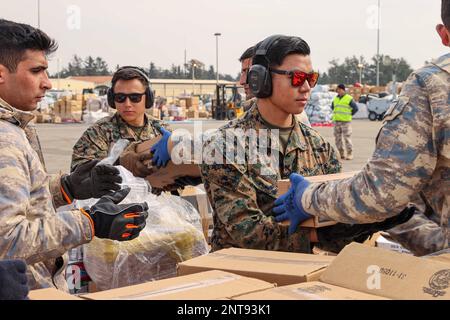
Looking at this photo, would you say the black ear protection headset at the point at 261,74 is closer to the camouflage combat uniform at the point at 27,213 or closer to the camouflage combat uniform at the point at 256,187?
the camouflage combat uniform at the point at 256,187

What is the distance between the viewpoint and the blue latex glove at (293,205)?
7.42 feet

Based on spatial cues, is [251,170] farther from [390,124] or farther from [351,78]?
[351,78]

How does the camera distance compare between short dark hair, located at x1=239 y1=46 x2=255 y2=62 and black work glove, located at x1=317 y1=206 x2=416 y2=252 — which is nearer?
black work glove, located at x1=317 y1=206 x2=416 y2=252

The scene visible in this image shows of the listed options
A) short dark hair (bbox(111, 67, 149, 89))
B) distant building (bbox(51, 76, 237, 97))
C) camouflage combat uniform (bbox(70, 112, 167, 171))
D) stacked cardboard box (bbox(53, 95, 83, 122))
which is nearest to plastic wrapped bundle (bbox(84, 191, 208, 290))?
camouflage combat uniform (bbox(70, 112, 167, 171))

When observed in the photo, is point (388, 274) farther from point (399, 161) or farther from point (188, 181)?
point (188, 181)

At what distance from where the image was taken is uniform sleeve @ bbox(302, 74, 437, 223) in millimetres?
1862

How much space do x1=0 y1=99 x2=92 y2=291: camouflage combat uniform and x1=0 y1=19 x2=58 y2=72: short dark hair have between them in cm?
20

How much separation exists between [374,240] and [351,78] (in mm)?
75082

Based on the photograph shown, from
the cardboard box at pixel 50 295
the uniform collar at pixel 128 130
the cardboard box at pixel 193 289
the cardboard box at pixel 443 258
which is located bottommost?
the cardboard box at pixel 193 289

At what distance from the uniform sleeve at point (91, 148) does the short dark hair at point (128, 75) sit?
0.49 meters

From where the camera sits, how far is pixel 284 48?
306 centimetres

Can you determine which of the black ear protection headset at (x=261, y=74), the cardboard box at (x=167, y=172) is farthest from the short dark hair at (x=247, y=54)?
the black ear protection headset at (x=261, y=74)

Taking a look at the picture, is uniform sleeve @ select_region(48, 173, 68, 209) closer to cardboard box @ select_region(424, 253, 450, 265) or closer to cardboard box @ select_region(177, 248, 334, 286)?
cardboard box @ select_region(177, 248, 334, 286)

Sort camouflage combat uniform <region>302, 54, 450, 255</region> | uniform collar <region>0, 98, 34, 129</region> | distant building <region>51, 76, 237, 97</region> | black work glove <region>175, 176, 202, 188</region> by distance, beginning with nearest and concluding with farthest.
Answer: camouflage combat uniform <region>302, 54, 450, 255</region>
uniform collar <region>0, 98, 34, 129</region>
black work glove <region>175, 176, 202, 188</region>
distant building <region>51, 76, 237, 97</region>
